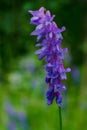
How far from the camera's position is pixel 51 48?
135 cm

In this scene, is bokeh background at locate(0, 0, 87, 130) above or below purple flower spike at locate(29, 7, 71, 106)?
below

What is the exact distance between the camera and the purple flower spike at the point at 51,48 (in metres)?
1.35

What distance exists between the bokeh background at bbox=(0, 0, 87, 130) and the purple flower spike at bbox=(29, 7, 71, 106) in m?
1.90

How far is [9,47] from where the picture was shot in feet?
16.2

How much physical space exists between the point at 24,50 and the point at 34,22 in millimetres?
Answer: 3784

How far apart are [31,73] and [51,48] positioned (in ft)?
10.1

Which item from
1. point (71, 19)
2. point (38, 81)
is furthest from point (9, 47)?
point (38, 81)

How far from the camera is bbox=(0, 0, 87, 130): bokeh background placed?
3.67 m

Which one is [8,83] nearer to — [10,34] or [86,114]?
[10,34]

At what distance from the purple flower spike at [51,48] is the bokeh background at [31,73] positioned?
1.90 metres

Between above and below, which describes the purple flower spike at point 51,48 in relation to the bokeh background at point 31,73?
above

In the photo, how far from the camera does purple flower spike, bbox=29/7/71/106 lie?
1347mm

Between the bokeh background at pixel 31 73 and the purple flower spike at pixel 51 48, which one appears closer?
the purple flower spike at pixel 51 48

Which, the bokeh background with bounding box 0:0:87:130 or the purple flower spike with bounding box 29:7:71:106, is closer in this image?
the purple flower spike with bounding box 29:7:71:106
